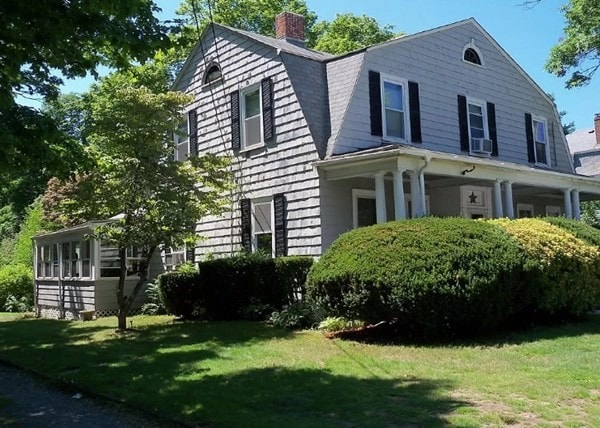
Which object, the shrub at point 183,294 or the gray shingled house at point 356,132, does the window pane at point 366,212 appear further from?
the shrub at point 183,294

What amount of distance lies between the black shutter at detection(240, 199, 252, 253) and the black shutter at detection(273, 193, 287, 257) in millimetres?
1071

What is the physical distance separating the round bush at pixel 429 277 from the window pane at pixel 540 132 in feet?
34.6

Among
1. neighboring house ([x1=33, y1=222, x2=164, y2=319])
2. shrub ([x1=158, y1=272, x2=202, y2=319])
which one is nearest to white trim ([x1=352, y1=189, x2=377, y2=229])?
shrub ([x1=158, y1=272, x2=202, y2=319])

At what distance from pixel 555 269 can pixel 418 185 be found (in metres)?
3.53

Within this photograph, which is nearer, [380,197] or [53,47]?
[53,47]

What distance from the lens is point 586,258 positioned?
1088 centimetres

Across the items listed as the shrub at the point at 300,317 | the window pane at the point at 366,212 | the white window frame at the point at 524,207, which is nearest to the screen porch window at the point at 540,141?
the white window frame at the point at 524,207

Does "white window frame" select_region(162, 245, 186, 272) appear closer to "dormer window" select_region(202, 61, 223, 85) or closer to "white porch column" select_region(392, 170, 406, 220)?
"dormer window" select_region(202, 61, 223, 85)

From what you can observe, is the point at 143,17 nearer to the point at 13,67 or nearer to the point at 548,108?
the point at 13,67

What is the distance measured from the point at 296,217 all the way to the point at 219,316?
2.89 metres

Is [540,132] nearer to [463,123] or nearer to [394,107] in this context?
[463,123]

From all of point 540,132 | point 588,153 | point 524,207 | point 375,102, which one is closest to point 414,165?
point 375,102

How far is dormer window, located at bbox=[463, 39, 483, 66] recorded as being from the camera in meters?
17.2

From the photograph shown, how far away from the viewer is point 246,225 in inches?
608
